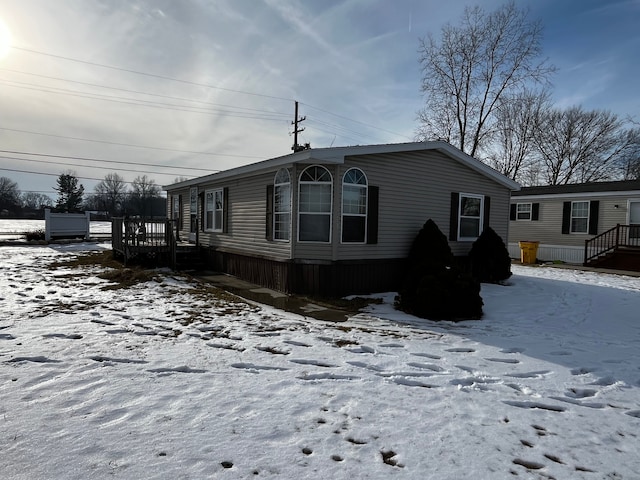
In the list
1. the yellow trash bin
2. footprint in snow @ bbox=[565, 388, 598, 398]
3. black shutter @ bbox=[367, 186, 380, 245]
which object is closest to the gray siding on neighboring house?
the yellow trash bin

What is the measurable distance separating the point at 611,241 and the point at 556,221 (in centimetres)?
227

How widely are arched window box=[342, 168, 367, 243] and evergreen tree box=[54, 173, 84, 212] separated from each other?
4219cm

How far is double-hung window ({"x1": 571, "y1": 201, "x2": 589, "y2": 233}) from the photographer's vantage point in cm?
1623

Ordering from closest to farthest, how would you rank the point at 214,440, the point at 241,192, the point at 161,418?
the point at 214,440
the point at 161,418
the point at 241,192

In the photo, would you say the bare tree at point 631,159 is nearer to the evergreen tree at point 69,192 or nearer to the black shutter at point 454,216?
the black shutter at point 454,216

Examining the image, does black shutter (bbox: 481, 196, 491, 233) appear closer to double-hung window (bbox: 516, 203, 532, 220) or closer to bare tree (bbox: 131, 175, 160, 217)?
double-hung window (bbox: 516, 203, 532, 220)

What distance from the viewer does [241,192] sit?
10.6m

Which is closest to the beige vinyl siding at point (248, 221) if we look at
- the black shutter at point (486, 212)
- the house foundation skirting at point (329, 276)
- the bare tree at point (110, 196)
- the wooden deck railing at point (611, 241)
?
the house foundation skirting at point (329, 276)

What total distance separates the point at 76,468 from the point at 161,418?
70 cm

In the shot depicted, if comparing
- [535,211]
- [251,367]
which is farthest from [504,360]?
[535,211]

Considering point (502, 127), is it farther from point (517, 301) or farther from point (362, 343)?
Result: point (362, 343)

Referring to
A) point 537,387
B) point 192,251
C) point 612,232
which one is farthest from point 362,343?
point 612,232

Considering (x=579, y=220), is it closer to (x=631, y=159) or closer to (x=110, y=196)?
(x=631, y=159)

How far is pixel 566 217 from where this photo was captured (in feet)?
54.6
